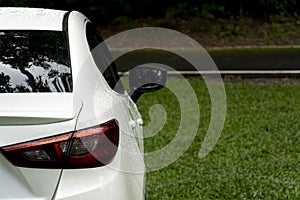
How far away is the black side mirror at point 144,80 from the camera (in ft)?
10.6

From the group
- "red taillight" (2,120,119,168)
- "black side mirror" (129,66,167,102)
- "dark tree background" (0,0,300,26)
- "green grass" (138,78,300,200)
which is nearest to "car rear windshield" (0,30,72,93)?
"red taillight" (2,120,119,168)

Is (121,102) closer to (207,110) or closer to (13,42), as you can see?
(13,42)

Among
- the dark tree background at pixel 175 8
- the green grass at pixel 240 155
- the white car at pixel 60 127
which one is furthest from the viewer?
the dark tree background at pixel 175 8

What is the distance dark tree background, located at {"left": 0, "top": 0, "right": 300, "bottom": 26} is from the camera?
13.3 m

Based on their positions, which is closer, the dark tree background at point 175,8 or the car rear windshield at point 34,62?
the car rear windshield at point 34,62

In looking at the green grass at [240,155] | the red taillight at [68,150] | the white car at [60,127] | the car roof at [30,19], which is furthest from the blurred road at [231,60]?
the red taillight at [68,150]

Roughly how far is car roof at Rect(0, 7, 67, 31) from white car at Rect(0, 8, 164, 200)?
0.34 ft

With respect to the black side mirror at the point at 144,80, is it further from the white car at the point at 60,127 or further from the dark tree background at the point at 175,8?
the dark tree background at the point at 175,8

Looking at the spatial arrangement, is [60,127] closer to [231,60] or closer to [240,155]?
[240,155]

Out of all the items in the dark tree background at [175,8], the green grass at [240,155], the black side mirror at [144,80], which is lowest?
the dark tree background at [175,8]

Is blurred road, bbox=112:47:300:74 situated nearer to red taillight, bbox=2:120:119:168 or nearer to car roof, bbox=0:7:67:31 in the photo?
car roof, bbox=0:7:67:31

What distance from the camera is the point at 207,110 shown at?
6820 millimetres

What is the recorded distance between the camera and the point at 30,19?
2.96m


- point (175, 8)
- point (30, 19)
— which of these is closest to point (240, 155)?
→ point (30, 19)
